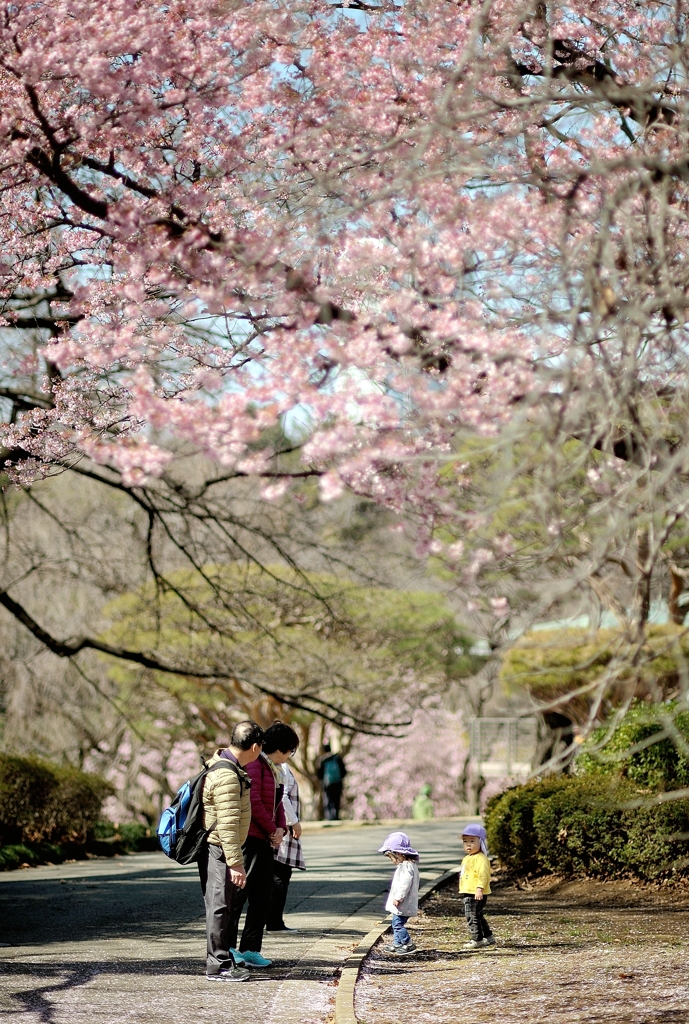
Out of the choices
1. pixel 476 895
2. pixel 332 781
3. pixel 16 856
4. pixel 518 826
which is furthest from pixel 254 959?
pixel 332 781

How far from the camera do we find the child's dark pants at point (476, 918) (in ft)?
23.5

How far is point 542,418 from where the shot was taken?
14.7ft

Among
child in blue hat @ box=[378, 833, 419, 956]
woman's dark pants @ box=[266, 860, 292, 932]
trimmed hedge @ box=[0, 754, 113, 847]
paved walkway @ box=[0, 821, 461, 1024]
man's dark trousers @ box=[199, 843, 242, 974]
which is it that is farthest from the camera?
trimmed hedge @ box=[0, 754, 113, 847]

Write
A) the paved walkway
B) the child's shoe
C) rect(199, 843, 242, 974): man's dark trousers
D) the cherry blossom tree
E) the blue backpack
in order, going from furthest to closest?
the child's shoe < the blue backpack < rect(199, 843, 242, 974): man's dark trousers < the paved walkway < the cherry blossom tree

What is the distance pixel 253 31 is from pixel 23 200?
195 centimetres

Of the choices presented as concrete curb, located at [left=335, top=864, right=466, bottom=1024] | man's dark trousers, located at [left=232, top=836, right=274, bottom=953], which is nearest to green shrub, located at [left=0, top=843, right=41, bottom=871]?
concrete curb, located at [left=335, top=864, right=466, bottom=1024]

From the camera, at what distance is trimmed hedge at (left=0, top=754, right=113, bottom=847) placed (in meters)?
12.7

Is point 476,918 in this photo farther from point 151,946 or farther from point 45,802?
point 45,802

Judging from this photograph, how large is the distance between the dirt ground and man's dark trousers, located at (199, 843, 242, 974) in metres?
0.80

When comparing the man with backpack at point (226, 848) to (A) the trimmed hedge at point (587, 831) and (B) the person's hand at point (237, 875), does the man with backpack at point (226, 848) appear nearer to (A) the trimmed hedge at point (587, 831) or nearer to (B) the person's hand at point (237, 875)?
(B) the person's hand at point (237, 875)

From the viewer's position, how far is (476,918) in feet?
23.7

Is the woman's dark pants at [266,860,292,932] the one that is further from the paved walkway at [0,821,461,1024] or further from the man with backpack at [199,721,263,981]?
the man with backpack at [199,721,263,981]

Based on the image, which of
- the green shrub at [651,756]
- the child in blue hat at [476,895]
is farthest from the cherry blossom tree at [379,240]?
the green shrub at [651,756]

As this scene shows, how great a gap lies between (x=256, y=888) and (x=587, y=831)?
12.7 ft
